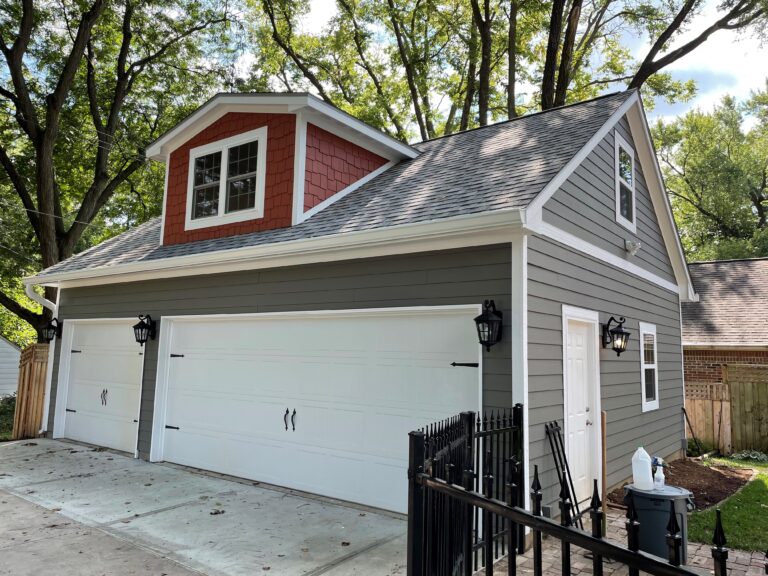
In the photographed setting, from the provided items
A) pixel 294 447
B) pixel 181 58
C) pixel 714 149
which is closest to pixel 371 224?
pixel 294 447

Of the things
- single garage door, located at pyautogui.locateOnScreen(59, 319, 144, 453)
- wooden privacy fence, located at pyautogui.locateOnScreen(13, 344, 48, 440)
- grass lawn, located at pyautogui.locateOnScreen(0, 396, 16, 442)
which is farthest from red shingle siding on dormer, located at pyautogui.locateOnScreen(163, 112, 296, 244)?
grass lawn, located at pyautogui.locateOnScreen(0, 396, 16, 442)

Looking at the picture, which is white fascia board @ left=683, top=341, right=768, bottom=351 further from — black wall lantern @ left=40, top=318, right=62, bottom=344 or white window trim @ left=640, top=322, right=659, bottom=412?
black wall lantern @ left=40, top=318, right=62, bottom=344

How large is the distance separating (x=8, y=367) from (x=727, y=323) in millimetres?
22372

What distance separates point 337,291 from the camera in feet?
20.8

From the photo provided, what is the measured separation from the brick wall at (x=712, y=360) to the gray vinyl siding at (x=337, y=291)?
33.4ft

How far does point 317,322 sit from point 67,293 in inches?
252

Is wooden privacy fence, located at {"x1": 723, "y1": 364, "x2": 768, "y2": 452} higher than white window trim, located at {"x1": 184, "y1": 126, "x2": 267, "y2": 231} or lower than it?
lower

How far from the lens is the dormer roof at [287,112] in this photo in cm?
758

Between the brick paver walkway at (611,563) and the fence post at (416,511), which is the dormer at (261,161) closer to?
the brick paver walkway at (611,563)

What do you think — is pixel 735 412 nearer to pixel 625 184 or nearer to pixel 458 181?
pixel 625 184

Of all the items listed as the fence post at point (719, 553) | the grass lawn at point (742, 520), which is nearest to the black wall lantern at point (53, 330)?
the grass lawn at point (742, 520)

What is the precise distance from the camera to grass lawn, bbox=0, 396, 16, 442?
10.9 m

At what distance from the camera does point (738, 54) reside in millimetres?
15328

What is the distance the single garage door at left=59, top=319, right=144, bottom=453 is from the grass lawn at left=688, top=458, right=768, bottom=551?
773 centimetres
